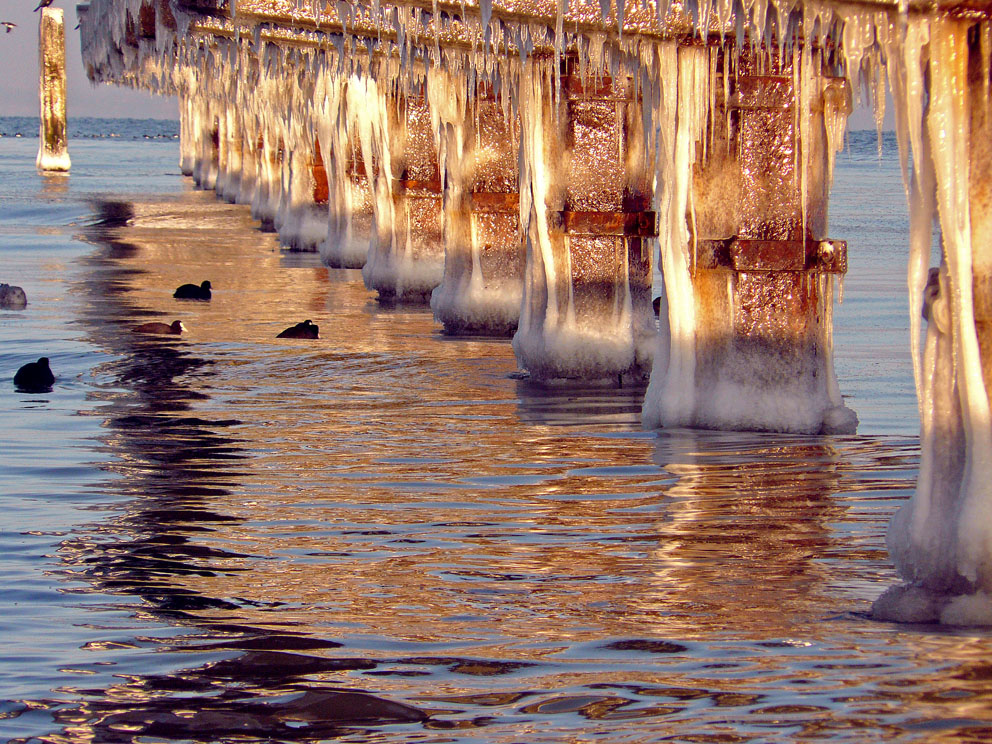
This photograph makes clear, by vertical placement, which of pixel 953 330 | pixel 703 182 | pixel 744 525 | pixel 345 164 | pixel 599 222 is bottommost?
pixel 744 525

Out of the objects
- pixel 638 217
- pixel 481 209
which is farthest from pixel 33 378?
pixel 481 209

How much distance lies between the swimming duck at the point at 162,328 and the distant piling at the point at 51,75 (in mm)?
42165

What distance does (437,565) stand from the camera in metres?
6.99

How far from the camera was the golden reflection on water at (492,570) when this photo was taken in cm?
507

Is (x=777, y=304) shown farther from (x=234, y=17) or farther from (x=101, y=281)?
(x=101, y=281)

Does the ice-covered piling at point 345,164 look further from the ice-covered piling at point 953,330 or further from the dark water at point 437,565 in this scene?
the ice-covered piling at point 953,330

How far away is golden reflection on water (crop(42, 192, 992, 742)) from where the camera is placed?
5074 mm

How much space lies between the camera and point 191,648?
573cm

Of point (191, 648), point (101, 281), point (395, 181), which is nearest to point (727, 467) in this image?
point (191, 648)

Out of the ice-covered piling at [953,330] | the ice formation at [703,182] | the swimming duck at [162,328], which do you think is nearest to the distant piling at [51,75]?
the ice formation at [703,182]

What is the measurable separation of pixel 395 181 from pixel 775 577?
13575 mm

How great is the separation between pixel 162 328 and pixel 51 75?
42.8 metres

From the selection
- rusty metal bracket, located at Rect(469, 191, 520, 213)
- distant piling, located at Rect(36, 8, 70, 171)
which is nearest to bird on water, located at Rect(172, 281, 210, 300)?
rusty metal bracket, located at Rect(469, 191, 520, 213)

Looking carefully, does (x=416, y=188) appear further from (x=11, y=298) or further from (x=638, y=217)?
(x=638, y=217)
